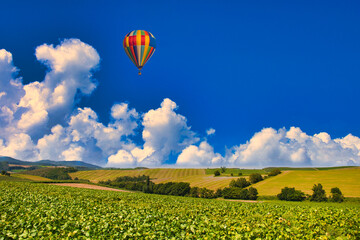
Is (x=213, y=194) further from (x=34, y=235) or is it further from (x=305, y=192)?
(x=34, y=235)

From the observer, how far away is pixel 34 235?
1004 centimetres

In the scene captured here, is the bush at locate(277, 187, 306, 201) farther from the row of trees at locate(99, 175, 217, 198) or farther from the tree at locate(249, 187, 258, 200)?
the row of trees at locate(99, 175, 217, 198)

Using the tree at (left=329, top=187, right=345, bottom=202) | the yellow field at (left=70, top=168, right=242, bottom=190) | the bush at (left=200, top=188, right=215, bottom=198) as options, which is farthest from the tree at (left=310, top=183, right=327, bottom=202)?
the yellow field at (left=70, top=168, right=242, bottom=190)

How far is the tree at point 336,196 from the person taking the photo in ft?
210

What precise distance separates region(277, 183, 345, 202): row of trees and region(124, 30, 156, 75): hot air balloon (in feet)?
205


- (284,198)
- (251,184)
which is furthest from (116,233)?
(251,184)

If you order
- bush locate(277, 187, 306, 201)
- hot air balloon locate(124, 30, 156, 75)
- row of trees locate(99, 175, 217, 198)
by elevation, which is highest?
hot air balloon locate(124, 30, 156, 75)

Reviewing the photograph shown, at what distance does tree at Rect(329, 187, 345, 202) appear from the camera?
64.1m

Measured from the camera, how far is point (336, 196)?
65.0 m

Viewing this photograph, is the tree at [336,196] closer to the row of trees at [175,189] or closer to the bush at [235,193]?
the bush at [235,193]

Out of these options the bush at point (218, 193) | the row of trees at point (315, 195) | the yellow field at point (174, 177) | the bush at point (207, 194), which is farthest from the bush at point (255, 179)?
the row of trees at point (315, 195)

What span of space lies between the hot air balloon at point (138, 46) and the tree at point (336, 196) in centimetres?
6674

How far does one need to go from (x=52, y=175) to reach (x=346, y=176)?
19886 cm

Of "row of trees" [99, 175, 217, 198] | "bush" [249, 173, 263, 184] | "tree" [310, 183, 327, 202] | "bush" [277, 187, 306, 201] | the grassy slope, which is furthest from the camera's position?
"bush" [249, 173, 263, 184]
